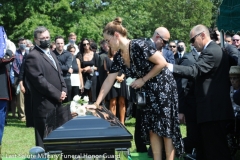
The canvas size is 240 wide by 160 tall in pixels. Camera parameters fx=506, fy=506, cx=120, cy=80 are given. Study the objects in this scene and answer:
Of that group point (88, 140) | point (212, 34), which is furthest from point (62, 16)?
point (88, 140)

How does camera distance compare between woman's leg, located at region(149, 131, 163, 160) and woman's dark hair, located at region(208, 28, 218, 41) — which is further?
woman's dark hair, located at region(208, 28, 218, 41)

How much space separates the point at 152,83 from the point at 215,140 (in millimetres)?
1079

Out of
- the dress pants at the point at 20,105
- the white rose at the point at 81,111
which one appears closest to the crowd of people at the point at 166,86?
the white rose at the point at 81,111

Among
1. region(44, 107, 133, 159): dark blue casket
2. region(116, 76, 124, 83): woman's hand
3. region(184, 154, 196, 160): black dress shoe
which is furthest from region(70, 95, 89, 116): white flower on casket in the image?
region(116, 76, 124, 83): woman's hand

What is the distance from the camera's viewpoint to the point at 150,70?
5.57 meters

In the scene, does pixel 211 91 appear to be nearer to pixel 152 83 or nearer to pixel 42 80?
pixel 152 83

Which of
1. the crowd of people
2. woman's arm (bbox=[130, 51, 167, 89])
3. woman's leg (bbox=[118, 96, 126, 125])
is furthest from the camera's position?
woman's leg (bbox=[118, 96, 126, 125])

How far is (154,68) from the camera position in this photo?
5.52m

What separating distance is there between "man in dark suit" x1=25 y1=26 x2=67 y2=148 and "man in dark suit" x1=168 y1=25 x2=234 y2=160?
193cm

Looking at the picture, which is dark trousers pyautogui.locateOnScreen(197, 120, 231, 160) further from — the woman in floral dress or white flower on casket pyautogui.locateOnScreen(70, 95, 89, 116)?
white flower on casket pyautogui.locateOnScreen(70, 95, 89, 116)

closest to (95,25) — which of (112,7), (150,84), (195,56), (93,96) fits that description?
(112,7)

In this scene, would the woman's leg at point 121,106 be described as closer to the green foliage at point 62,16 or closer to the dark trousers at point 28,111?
the dark trousers at point 28,111

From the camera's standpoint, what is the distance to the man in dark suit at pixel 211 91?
5801mm

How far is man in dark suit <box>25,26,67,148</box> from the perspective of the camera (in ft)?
22.3
